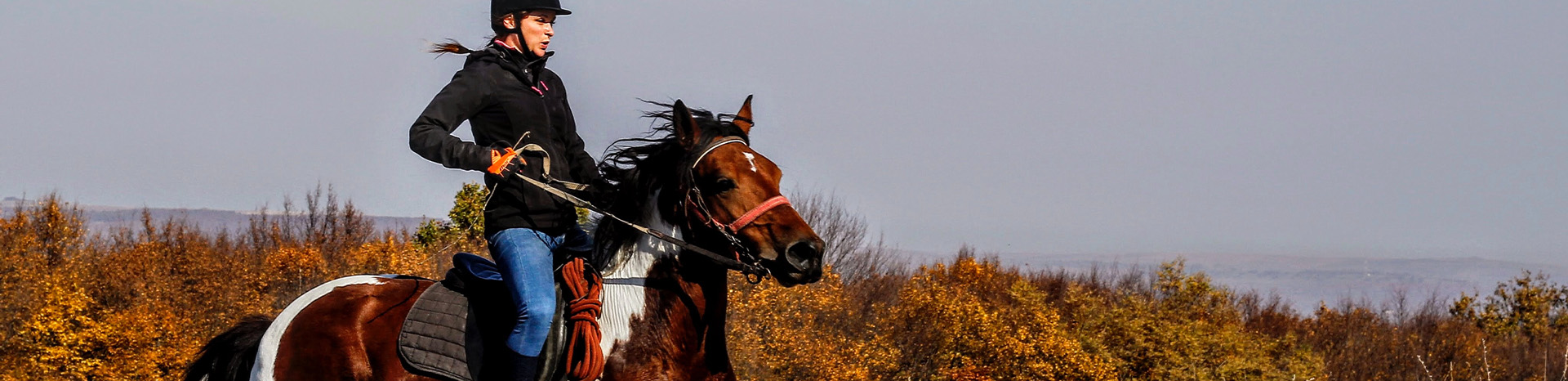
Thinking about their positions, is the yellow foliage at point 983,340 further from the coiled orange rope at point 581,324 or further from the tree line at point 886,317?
the coiled orange rope at point 581,324

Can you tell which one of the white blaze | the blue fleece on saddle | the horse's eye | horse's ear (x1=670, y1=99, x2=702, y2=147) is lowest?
the blue fleece on saddle

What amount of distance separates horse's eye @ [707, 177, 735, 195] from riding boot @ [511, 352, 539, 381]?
1.02 meters

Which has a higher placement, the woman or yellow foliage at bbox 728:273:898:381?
the woman

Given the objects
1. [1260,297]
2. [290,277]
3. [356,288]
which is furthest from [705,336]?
[1260,297]

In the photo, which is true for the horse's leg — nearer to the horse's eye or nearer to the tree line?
the horse's eye

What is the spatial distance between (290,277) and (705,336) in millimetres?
53856

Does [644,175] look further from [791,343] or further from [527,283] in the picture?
[791,343]

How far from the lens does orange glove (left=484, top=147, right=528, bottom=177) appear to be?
15.9ft

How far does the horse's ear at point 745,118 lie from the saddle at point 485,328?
0.95 m

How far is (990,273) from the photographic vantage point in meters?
67.4

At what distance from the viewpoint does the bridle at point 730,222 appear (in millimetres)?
4906

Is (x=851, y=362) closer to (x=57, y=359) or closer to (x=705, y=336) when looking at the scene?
(x=57, y=359)

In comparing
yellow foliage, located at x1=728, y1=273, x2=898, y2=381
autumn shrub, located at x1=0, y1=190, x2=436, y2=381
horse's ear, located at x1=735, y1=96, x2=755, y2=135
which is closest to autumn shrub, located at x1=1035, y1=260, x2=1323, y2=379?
yellow foliage, located at x1=728, y1=273, x2=898, y2=381

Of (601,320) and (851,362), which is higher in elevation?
(601,320)
